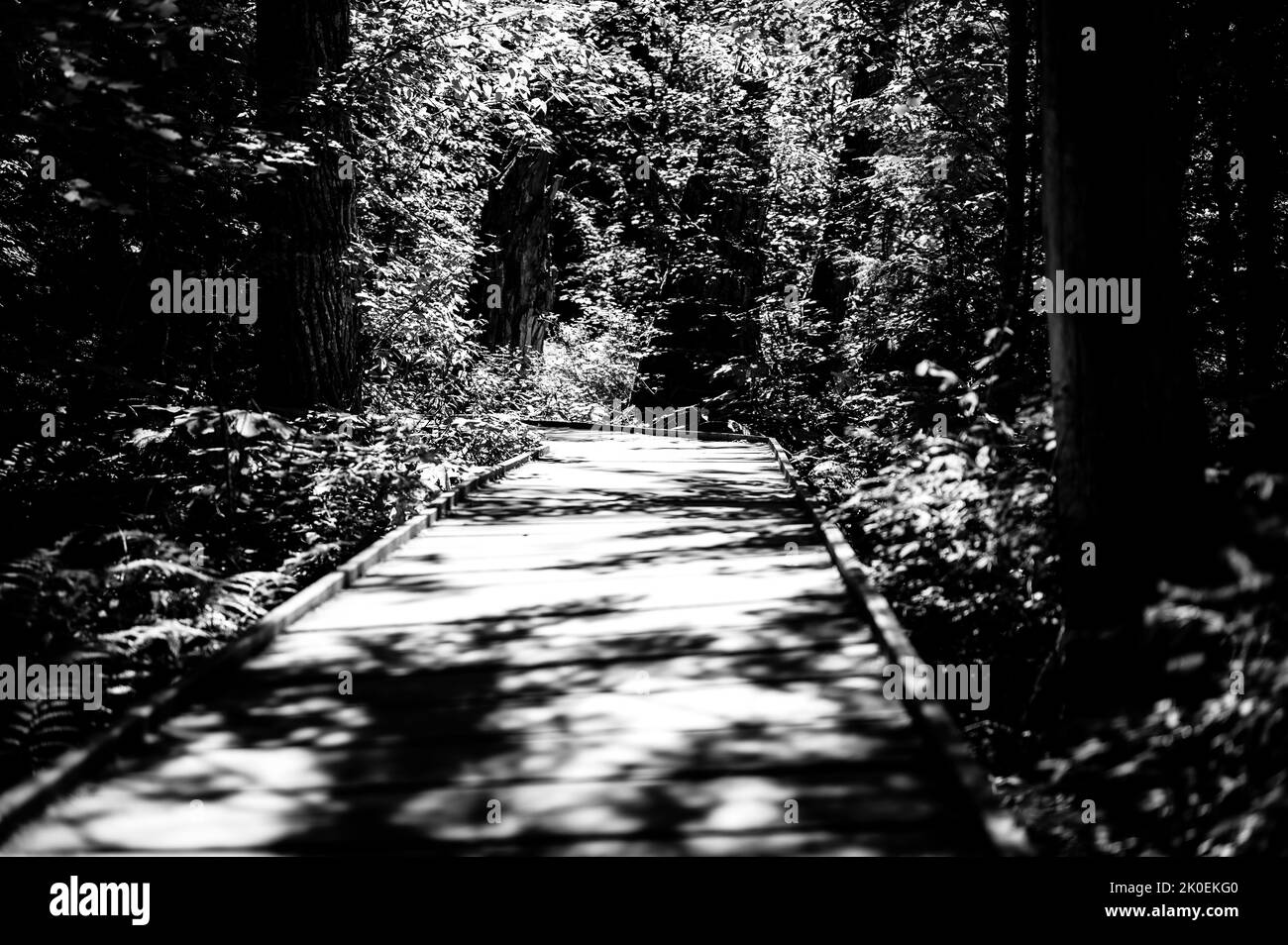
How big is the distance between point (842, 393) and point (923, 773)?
17.2 meters

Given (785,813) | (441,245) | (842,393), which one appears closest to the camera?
(785,813)

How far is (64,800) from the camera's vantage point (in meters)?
4.46

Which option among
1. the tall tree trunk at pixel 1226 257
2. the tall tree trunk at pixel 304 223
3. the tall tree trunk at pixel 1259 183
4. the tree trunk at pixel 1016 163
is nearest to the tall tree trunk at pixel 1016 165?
the tree trunk at pixel 1016 163

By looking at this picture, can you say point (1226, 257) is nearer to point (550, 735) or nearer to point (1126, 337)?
point (1126, 337)

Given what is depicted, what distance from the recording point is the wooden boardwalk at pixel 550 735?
4.10m

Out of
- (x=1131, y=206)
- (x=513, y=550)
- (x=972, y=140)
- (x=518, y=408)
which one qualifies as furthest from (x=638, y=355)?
(x=1131, y=206)

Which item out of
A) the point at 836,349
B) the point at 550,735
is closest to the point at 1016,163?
the point at 550,735

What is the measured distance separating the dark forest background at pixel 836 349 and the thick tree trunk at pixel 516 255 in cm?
244

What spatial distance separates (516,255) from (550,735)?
24461 mm

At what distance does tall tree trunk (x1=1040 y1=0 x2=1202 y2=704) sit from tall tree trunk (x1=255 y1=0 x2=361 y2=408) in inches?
327

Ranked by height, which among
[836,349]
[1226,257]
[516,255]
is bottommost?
[836,349]

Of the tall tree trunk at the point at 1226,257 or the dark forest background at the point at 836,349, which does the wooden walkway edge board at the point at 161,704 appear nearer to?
the dark forest background at the point at 836,349

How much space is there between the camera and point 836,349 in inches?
891
